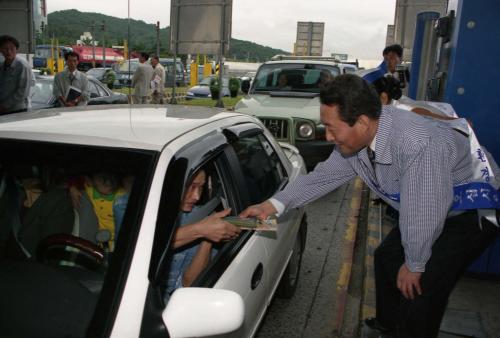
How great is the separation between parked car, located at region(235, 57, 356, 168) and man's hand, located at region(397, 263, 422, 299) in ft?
13.8

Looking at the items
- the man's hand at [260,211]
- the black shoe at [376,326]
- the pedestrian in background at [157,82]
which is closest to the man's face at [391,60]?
the black shoe at [376,326]

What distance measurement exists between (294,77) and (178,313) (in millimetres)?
6819

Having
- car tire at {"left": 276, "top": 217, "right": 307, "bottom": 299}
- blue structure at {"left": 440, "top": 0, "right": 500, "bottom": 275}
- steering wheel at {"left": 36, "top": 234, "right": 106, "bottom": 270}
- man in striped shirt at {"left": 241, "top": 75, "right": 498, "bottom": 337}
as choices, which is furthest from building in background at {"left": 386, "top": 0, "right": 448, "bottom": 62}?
steering wheel at {"left": 36, "top": 234, "right": 106, "bottom": 270}

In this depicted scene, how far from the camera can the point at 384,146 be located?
2.12 m

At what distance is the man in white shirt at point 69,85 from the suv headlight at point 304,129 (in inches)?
150

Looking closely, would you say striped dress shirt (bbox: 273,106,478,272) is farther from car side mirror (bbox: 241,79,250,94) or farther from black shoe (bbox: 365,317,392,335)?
car side mirror (bbox: 241,79,250,94)

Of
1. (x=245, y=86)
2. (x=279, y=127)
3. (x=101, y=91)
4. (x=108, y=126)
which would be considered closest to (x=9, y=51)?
(x=101, y=91)

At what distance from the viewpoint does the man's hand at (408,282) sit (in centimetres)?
218

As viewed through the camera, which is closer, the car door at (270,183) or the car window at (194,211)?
the car window at (194,211)

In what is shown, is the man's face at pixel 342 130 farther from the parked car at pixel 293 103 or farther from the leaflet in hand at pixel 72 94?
the leaflet in hand at pixel 72 94

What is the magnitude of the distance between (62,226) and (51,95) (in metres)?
7.01

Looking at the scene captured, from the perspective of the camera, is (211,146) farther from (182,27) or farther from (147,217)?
(182,27)

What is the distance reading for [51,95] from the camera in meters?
8.30

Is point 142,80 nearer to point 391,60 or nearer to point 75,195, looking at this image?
point 391,60
